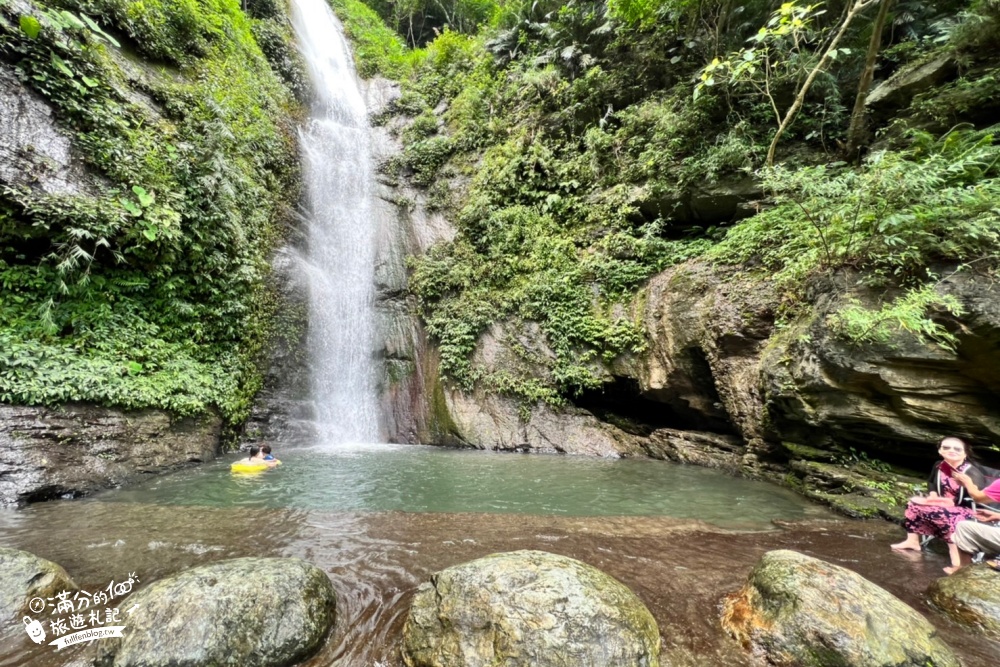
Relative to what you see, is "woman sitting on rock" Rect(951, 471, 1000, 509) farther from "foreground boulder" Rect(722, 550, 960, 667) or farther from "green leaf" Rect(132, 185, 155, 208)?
"green leaf" Rect(132, 185, 155, 208)

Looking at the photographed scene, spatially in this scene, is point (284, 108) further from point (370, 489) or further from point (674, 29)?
point (370, 489)

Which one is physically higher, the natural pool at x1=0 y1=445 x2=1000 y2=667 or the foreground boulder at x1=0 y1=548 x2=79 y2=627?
the foreground boulder at x1=0 y1=548 x2=79 y2=627

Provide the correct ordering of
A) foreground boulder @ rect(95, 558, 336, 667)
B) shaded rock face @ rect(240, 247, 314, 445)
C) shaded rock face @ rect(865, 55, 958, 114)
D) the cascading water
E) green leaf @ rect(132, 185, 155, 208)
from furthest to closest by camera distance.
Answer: the cascading water
shaded rock face @ rect(240, 247, 314, 445)
green leaf @ rect(132, 185, 155, 208)
shaded rock face @ rect(865, 55, 958, 114)
foreground boulder @ rect(95, 558, 336, 667)

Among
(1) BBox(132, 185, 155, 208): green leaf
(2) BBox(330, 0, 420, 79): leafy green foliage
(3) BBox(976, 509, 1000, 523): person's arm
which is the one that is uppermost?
(2) BBox(330, 0, 420, 79): leafy green foliage

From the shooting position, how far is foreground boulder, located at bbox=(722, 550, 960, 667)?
99.6 inches

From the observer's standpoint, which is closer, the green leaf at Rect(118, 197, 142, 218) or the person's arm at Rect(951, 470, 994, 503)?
the person's arm at Rect(951, 470, 994, 503)

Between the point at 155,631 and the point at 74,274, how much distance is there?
8.10 meters

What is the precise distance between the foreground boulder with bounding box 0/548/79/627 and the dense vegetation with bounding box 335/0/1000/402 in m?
8.32

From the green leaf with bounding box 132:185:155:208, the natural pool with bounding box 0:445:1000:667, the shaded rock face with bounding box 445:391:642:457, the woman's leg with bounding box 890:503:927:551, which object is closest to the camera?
the natural pool with bounding box 0:445:1000:667

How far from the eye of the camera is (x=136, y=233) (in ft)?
26.5

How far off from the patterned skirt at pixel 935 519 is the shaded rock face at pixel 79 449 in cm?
1041

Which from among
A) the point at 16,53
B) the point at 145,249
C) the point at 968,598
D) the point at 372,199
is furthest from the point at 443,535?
the point at 372,199

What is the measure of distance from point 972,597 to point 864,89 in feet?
27.5

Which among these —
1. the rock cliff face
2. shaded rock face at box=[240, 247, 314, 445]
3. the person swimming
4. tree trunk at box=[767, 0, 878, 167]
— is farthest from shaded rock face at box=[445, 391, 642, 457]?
tree trunk at box=[767, 0, 878, 167]
